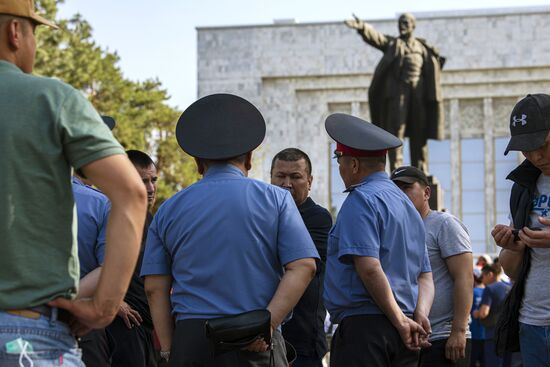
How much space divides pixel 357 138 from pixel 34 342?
282 cm

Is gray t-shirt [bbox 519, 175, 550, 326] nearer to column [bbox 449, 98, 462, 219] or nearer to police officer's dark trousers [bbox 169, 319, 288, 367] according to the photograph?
police officer's dark trousers [bbox 169, 319, 288, 367]

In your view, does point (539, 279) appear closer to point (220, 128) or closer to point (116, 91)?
point (220, 128)

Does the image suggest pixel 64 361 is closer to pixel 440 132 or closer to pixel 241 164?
pixel 241 164

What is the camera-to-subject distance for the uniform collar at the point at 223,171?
493cm

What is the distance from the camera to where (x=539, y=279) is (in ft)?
17.9

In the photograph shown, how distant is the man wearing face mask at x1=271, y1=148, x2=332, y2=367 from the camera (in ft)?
23.0

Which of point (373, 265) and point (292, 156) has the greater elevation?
point (292, 156)

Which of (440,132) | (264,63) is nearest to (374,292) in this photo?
(440,132)

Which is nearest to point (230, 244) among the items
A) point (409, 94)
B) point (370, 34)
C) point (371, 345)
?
point (371, 345)

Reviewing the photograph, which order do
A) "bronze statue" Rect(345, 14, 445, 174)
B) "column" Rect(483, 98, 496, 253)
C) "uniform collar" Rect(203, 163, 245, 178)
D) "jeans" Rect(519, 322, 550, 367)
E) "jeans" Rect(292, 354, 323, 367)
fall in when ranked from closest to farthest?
"uniform collar" Rect(203, 163, 245, 178) → "jeans" Rect(519, 322, 550, 367) → "jeans" Rect(292, 354, 323, 367) → "bronze statue" Rect(345, 14, 445, 174) → "column" Rect(483, 98, 496, 253)

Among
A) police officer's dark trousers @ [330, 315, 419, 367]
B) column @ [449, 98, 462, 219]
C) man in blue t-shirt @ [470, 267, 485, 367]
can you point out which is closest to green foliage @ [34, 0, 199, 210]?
column @ [449, 98, 462, 219]

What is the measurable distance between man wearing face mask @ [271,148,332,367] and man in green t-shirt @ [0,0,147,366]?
12.3 feet

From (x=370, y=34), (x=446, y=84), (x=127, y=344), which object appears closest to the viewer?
(x=127, y=344)

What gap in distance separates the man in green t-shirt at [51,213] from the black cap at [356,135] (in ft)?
7.94
